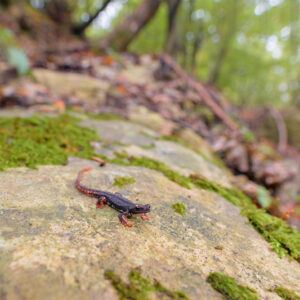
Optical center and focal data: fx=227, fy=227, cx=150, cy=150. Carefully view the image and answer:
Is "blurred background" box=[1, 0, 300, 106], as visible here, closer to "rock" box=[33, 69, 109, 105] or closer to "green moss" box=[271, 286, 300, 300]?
"rock" box=[33, 69, 109, 105]

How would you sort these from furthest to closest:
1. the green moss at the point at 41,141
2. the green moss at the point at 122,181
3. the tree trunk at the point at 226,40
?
1. the tree trunk at the point at 226,40
2. the green moss at the point at 41,141
3. the green moss at the point at 122,181

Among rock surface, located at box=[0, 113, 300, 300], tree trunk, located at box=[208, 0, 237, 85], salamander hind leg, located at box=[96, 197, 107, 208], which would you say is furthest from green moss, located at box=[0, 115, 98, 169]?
tree trunk, located at box=[208, 0, 237, 85]

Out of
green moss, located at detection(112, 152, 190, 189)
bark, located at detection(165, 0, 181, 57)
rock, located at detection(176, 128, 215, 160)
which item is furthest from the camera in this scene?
bark, located at detection(165, 0, 181, 57)

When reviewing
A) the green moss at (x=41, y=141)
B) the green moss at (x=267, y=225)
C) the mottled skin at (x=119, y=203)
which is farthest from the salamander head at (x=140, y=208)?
the green moss at (x=41, y=141)

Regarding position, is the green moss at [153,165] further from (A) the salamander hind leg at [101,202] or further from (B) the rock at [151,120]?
(B) the rock at [151,120]

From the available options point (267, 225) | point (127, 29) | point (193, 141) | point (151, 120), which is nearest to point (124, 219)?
point (267, 225)

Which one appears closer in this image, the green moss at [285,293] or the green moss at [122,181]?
the green moss at [285,293]

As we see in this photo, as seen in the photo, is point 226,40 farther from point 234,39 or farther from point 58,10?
point 58,10
